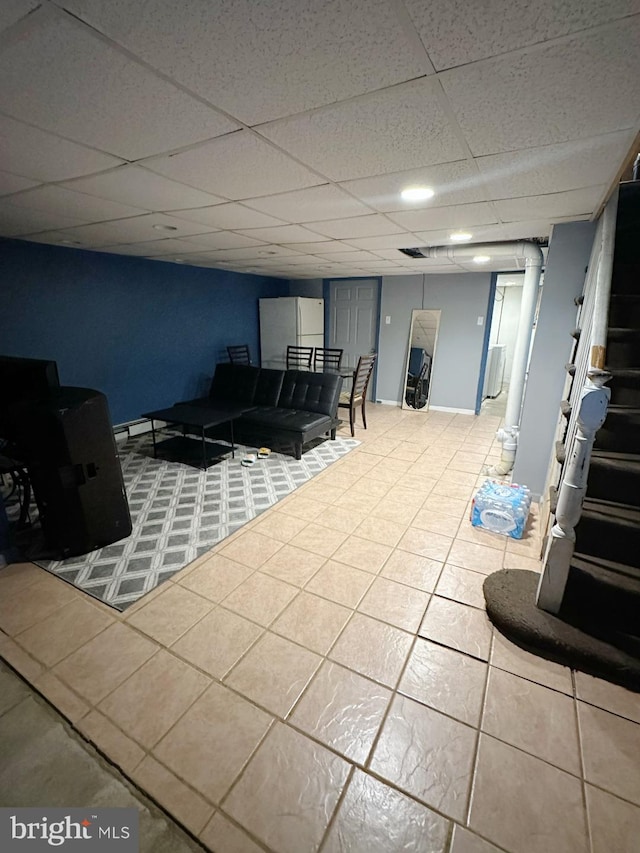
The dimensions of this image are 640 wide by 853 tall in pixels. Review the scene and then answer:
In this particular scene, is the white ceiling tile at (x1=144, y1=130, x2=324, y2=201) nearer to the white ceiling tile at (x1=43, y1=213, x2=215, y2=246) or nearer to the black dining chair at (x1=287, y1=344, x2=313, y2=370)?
the white ceiling tile at (x1=43, y1=213, x2=215, y2=246)

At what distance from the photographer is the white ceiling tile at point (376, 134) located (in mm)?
1188

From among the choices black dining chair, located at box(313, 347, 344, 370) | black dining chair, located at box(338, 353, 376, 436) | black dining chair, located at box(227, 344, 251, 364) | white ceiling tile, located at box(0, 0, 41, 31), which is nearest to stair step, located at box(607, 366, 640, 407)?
white ceiling tile, located at box(0, 0, 41, 31)

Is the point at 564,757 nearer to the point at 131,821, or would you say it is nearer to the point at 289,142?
the point at 131,821

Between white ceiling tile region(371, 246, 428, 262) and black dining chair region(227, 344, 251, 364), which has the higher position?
white ceiling tile region(371, 246, 428, 262)

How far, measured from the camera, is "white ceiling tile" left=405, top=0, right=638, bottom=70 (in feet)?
2.64

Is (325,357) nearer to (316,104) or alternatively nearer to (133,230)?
(133,230)

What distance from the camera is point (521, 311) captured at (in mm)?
3602

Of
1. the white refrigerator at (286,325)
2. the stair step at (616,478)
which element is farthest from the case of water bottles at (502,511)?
Answer: the white refrigerator at (286,325)

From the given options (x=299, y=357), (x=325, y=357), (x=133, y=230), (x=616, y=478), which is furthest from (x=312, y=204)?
Result: (x=325, y=357)

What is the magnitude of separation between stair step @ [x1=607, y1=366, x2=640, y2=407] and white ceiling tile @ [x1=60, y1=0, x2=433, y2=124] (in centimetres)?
189

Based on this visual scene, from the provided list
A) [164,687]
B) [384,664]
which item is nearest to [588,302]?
[384,664]

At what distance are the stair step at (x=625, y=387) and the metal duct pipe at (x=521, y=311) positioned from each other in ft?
5.12

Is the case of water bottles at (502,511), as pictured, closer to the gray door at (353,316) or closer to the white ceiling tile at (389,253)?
the white ceiling tile at (389,253)

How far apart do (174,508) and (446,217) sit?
3.15 meters
